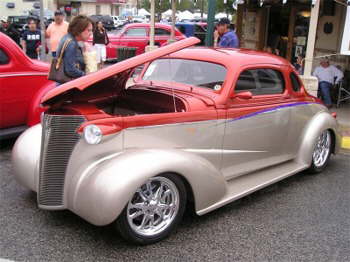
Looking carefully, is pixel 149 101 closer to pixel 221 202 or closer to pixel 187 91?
pixel 187 91

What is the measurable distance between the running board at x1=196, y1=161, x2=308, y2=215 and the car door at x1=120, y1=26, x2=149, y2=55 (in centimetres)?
1261

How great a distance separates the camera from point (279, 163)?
4.95 meters

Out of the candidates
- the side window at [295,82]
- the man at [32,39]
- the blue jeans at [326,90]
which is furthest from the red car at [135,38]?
the side window at [295,82]

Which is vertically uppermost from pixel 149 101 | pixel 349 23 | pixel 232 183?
pixel 349 23

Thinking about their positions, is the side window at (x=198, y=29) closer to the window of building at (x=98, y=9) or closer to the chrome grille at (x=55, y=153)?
the chrome grille at (x=55, y=153)

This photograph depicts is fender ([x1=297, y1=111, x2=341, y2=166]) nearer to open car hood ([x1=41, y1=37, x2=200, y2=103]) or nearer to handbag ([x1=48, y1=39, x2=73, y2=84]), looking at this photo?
open car hood ([x1=41, y1=37, x2=200, y2=103])

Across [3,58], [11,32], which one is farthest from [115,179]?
[11,32]

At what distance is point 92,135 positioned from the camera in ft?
10.6

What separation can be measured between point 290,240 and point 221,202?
0.70 metres

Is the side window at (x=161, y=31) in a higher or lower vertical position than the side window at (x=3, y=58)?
higher

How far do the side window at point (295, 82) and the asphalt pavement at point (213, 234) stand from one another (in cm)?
132

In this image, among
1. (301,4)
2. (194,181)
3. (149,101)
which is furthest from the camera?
(301,4)

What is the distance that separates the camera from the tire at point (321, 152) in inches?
213

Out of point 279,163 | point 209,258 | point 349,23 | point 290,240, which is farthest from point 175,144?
point 349,23
